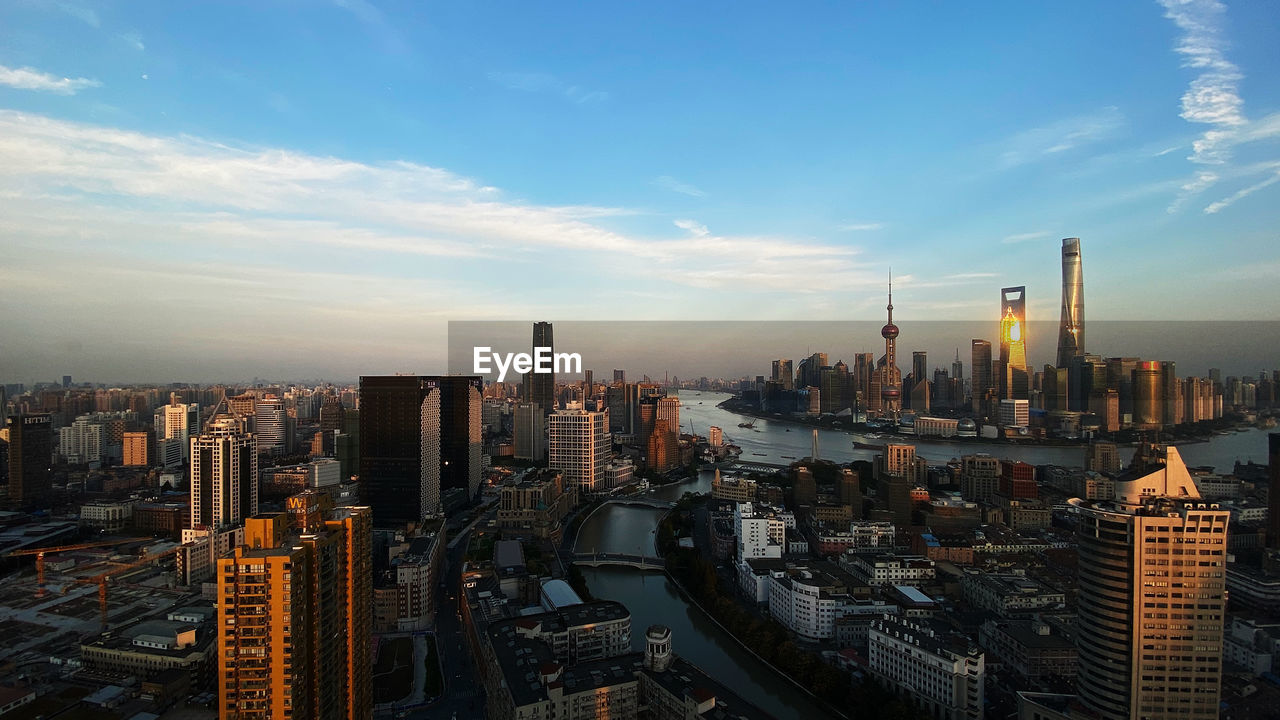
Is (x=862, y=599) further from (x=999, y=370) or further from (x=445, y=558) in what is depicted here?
(x=999, y=370)

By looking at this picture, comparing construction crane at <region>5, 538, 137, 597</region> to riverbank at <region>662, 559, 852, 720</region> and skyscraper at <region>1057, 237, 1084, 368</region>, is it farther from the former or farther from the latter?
skyscraper at <region>1057, 237, 1084, 368</region>

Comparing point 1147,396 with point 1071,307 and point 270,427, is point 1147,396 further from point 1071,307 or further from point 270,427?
point 270,427

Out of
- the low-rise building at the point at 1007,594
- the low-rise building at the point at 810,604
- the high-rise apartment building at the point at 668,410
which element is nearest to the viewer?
the low-rise building at the point at 810,604

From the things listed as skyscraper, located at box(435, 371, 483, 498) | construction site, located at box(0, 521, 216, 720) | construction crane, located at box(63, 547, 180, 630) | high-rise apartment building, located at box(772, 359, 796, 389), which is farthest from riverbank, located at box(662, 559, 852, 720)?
high-rise apartment building, located at box(772, 359, 796, 389)

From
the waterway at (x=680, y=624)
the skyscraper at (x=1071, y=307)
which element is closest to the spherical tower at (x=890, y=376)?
the skyscraper at (x=1071, y=307)

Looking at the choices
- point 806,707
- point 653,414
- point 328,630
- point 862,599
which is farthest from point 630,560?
point 653,414

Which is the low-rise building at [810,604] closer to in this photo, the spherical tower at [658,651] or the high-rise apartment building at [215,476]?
the spherical tower at [658,651]

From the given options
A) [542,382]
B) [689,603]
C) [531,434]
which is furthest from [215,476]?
[542,382]
